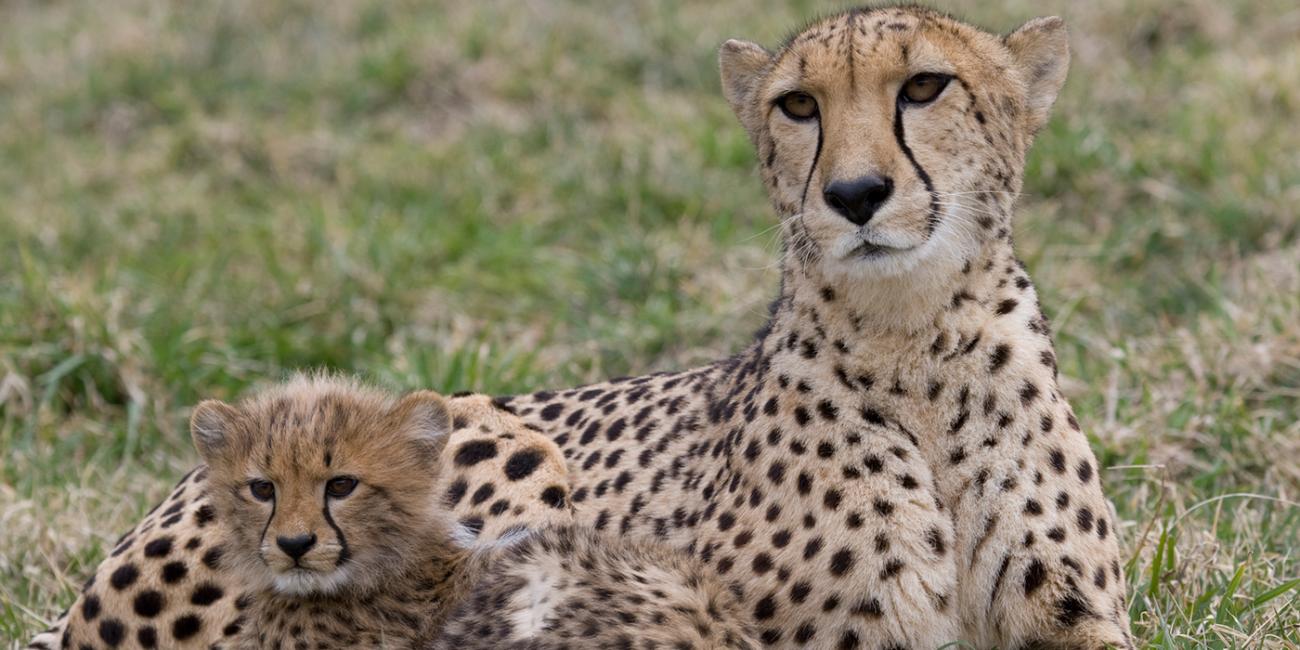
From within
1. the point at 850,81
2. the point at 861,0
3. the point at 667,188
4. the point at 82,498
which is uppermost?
the point at 850,81

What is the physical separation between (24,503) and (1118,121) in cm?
476

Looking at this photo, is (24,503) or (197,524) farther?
(24,503)

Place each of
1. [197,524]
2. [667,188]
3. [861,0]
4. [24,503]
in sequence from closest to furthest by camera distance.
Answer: [197,524] < [24,503] < [667,188] < [861,0]

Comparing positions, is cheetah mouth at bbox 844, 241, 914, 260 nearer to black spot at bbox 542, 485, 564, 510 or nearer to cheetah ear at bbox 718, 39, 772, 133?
cheetah ear at bbox 718, 39, 772, 133

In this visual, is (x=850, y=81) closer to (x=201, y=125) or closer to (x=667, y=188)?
(x=667, y=188)

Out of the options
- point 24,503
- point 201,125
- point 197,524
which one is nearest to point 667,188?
point 201,125

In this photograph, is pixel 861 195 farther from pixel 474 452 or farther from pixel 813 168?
pixel 474 452

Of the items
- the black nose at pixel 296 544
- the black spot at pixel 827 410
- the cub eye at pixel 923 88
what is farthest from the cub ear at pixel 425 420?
the cub eye at pixel 923 88

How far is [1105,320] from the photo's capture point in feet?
19.4

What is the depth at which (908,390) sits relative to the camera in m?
3.37

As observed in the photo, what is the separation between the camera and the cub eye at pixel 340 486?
351cm

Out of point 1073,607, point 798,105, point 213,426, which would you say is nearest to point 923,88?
point 798,105

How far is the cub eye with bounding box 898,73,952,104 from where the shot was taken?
10.6 feet

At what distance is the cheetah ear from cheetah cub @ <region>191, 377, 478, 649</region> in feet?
2.92
